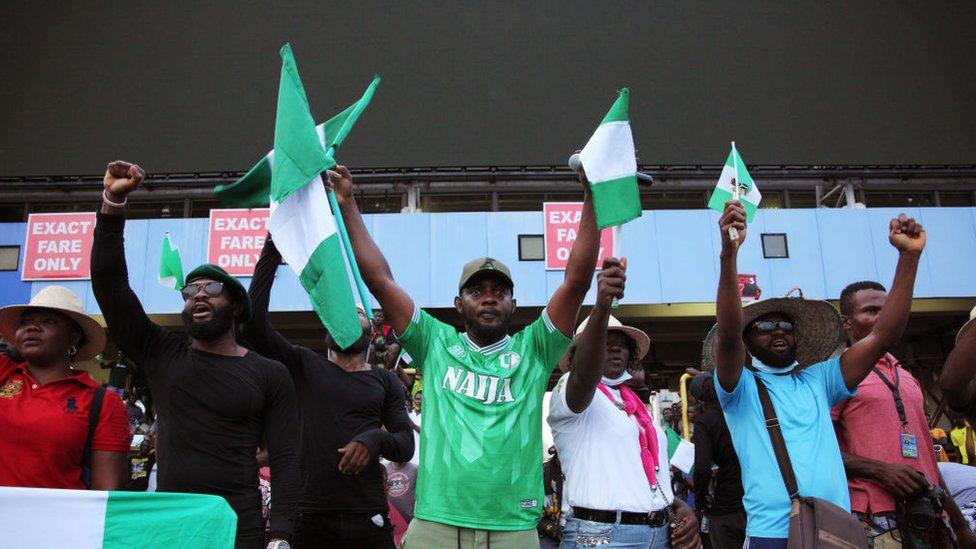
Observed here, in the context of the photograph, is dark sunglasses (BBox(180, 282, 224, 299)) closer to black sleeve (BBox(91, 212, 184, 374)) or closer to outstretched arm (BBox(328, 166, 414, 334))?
black sleeve (BBox(91, 212, 184, 374))

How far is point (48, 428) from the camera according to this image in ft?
10.7

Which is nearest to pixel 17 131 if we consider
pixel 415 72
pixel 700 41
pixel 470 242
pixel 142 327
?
pixel 415 72

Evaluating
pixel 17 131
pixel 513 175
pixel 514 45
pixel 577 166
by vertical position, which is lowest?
pixel 577 166

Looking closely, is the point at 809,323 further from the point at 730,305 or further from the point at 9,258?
the point at 9,258

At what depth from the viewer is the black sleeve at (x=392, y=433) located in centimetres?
380

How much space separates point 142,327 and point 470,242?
1574 centimetres

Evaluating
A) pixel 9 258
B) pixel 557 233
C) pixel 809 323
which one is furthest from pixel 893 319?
pixel 9 258

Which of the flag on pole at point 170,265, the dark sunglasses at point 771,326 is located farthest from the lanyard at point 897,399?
the flag on pole at point 170,265

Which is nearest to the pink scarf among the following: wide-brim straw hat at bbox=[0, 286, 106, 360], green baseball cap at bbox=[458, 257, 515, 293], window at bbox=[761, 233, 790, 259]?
green baseball cap at bbox=[458, 257, 515, 293]

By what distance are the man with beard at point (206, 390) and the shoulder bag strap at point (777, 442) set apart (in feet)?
6.99

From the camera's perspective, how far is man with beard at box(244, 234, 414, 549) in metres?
3.88

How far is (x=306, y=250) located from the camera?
3.43 metres

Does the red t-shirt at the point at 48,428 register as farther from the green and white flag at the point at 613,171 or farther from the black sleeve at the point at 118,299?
the green and white flag at the point at 613,171

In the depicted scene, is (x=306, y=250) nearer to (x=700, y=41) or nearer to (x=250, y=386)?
(x=250, y=386)
